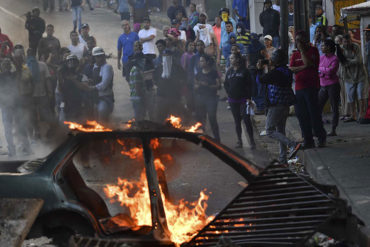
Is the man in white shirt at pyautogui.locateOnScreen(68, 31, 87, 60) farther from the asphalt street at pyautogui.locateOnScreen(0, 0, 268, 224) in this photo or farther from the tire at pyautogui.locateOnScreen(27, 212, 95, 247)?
the tire at pyautogui.locateOnScreen(27, 212, 95, 247)

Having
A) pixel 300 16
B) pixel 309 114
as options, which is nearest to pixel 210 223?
pixel 309 114

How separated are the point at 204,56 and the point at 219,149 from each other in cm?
752

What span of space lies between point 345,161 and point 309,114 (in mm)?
1435

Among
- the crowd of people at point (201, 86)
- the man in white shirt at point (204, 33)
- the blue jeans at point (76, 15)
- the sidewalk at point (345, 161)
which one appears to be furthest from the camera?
the blue jeans at point (76, 15)

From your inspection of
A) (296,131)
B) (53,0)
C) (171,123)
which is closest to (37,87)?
(296,131)

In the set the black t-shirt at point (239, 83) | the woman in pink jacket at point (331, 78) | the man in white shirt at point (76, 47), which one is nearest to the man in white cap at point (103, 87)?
the black t-shirt at point (239, 83)

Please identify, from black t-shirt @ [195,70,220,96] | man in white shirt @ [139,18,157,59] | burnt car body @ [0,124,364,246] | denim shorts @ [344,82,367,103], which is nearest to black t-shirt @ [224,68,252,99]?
black t-shirt @ [195,70,220,96]

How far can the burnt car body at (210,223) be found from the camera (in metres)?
5.21

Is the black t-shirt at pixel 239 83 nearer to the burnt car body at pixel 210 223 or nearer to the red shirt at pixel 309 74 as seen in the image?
the red shirt at pixel 309 74

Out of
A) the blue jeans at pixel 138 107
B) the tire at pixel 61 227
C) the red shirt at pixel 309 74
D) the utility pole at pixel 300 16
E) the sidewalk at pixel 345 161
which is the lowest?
the sidewalk at pixel 345 161

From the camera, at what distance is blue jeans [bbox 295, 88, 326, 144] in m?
11.0

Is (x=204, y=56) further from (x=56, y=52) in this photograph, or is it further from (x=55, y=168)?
(x=55, y=168)

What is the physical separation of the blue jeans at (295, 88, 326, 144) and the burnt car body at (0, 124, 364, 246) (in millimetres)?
5425

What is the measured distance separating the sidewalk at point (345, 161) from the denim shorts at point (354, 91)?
482 mm
